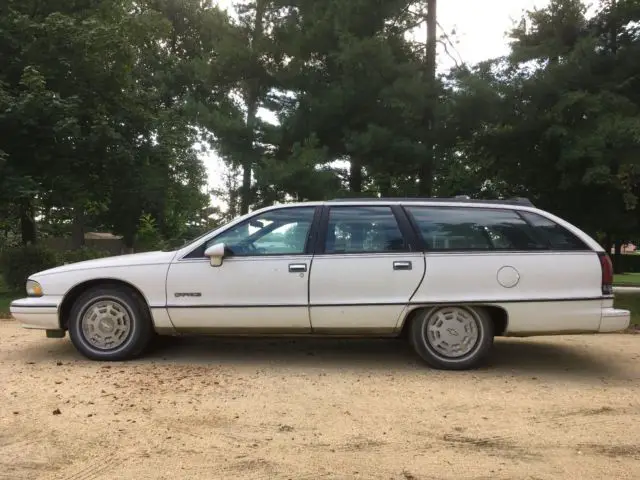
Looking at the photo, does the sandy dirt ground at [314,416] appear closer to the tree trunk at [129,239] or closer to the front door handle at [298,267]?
the front door handle at [298,267]

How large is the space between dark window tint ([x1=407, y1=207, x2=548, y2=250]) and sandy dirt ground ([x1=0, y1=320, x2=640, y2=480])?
3.89 ft

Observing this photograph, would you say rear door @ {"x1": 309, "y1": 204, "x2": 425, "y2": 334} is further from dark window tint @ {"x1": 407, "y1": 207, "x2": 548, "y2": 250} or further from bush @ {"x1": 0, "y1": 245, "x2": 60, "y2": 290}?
bush @ {"x1": 0, "y1": 245, "x2": 60, "y2": 290}

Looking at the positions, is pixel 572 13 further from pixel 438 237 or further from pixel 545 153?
pixel 438 237

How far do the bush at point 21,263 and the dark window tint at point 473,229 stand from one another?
10.2 metres

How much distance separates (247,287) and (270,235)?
1.83ft

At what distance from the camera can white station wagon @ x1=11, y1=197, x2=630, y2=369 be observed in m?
5.43

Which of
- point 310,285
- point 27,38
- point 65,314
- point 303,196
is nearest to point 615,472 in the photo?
point 310,285

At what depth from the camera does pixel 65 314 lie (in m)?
5.82

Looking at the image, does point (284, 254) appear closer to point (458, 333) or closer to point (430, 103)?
point (458, 333)

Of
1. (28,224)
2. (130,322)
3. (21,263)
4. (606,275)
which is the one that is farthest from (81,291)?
(28,224)

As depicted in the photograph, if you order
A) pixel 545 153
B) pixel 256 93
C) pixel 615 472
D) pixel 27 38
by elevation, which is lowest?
pixel 615 472

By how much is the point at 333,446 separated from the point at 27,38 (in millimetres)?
12530

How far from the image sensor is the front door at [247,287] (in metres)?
5.52

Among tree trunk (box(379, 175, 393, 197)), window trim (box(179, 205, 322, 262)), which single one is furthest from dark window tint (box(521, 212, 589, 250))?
tree trunk (box(379, 175, 393, 197))
